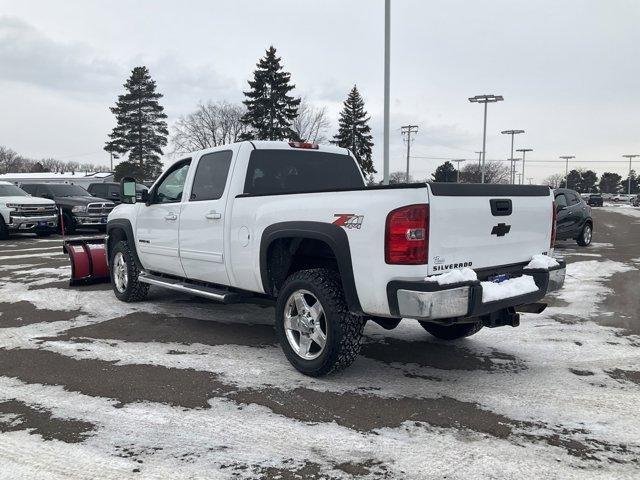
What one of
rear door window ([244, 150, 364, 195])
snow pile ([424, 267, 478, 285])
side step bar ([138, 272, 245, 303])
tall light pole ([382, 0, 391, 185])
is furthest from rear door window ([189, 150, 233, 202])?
tall light pole ([382, 0, 391, 185])

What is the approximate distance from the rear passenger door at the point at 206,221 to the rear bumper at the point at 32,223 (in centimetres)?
1370

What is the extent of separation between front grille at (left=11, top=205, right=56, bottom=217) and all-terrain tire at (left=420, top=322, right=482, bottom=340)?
15880 millimetres

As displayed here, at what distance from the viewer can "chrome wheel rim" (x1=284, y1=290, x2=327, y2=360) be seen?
4.38 meters

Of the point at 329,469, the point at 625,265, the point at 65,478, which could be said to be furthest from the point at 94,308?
the point at 625,265

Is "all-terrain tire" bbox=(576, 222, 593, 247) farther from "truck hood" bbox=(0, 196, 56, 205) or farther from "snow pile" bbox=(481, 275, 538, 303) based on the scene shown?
"truck hood" bbox=(0, 196, 56, 205)

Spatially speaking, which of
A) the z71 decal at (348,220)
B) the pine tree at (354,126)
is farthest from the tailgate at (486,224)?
the pine tree at (354,126)

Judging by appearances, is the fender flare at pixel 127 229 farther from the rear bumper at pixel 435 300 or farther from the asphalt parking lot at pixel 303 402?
the rear bumper at pixel 435 300

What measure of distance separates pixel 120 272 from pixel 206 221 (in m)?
2.73

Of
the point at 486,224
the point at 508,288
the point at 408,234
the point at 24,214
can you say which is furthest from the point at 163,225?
the point at 24,214

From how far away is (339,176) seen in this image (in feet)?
20.2

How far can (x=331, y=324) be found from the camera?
413 cm

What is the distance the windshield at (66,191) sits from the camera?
20.5m

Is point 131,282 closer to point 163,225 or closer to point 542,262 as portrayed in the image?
point 163,225

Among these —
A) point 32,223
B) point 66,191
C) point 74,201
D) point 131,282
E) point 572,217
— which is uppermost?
point 66,191
